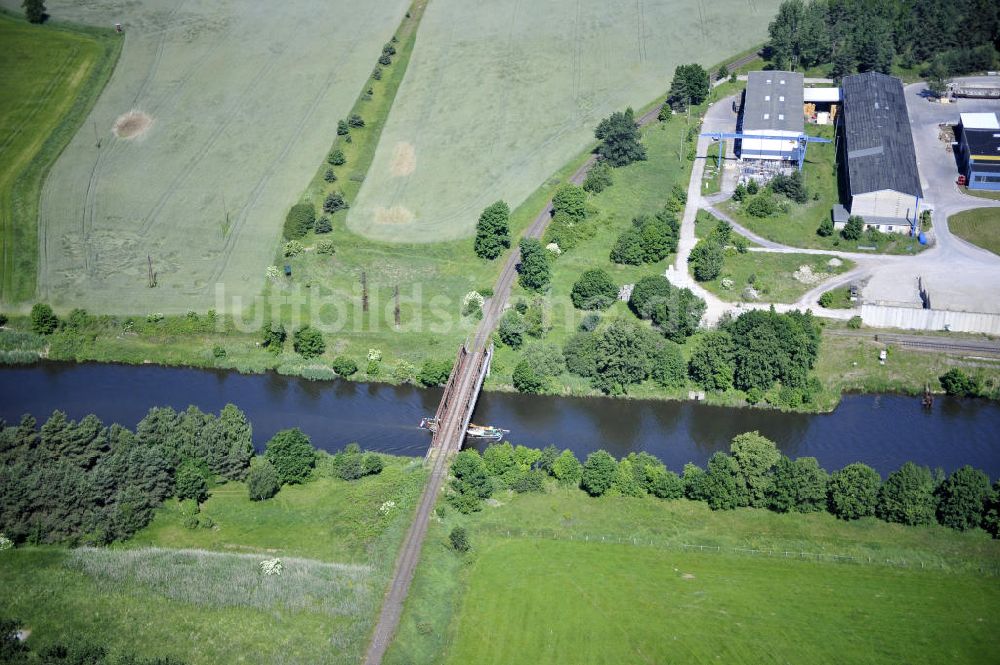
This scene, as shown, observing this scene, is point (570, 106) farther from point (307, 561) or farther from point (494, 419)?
point (307, 561)

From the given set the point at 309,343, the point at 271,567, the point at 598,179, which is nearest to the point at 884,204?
the point at 598,179

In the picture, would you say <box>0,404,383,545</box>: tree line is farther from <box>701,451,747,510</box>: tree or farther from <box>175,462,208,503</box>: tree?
<box>701,451,747,510</box>: tree

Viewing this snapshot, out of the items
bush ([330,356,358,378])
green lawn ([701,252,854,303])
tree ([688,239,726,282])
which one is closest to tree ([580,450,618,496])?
bush ([330,356,358,378])

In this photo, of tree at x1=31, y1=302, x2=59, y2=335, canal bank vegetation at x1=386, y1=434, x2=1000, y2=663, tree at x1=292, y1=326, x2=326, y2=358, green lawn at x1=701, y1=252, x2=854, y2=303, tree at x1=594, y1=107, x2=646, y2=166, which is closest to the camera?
canal bank vegetation at x1=386, y1=434, x2=1000, y2=663

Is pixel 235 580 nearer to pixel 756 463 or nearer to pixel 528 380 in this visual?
pixel 528 380

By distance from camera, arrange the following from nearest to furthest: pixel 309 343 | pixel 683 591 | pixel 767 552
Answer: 1. pixel 683 591
2. pixel 767 552
3. pixel 309 343

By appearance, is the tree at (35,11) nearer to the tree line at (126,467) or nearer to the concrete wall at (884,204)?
the tree line at (126,467)
